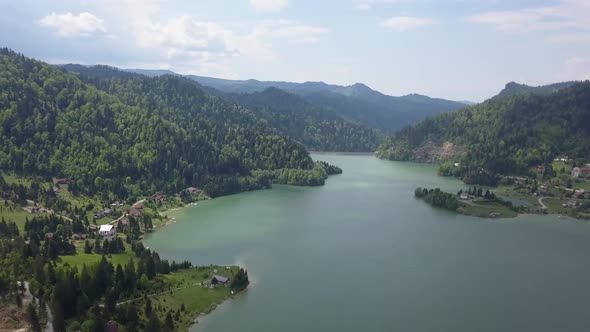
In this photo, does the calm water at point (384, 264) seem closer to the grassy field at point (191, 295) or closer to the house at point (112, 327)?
the grassy field at point (191, 295)

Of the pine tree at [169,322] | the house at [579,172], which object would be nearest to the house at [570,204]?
the house at [579,172]

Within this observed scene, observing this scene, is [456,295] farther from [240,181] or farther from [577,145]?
[577,145]

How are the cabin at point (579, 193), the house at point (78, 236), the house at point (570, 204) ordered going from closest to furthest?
the house at point (78, 236) < the house at point (570, 204) < the cabin at point (579, 193)

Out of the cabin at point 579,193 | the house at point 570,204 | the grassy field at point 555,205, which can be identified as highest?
the cabin at point 579,193

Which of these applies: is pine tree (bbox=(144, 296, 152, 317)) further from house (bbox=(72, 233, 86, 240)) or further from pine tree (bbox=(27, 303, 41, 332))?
house (bbox=(72, 233, 86, 240))

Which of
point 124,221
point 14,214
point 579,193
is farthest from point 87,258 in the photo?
point 579,193

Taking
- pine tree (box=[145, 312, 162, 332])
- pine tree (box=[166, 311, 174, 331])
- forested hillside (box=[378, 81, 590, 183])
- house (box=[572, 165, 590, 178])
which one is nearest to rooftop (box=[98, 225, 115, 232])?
pine tree (box=[166, 311, 174, 331])

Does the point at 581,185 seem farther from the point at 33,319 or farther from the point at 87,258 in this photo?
the point at 33,319
